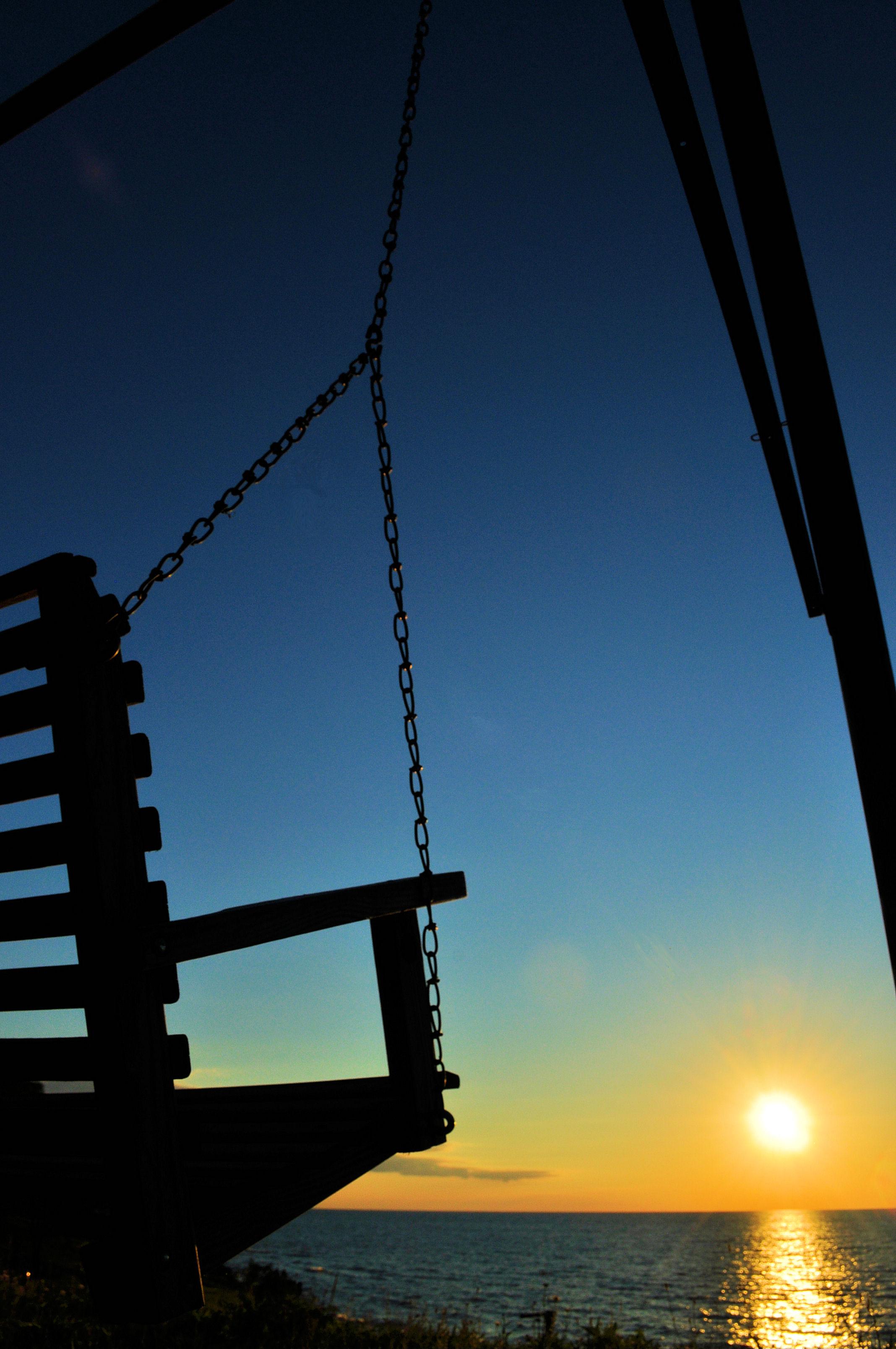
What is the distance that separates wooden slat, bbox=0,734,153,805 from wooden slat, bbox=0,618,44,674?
202mm

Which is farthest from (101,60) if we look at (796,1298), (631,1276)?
(631,1276)

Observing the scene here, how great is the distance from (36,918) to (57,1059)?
299 mm

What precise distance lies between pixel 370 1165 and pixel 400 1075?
24 cm

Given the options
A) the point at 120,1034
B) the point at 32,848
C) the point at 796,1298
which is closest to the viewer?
the point at 120,1034

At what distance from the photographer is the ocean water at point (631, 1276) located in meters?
39.2

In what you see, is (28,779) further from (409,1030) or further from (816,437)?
(816,437)

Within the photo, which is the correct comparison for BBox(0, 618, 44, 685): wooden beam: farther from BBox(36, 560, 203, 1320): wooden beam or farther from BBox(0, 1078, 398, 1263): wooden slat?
BBox(0, 1078, 398, 1263): wooden slat

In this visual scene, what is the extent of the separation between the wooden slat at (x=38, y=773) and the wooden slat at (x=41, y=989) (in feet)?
1.20

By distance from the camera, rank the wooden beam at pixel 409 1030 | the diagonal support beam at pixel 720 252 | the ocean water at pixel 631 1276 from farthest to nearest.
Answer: the ocean water at pixel 631 1276, the diagonal support beam at pixel 720 252, the wooden beam at pixel 409 1030

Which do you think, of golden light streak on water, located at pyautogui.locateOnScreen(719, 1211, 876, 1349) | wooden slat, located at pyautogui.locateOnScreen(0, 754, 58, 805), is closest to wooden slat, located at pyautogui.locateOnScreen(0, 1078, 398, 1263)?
wooden slat, located at pyautogui.locateOnScreen(0, 754, 58, 805)

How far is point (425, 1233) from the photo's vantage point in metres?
162

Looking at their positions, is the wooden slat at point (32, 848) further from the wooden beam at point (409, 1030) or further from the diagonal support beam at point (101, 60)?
the diagonal support beam at point (101, 60)

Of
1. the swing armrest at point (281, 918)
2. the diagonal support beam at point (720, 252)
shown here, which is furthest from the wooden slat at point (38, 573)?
the diagonal support beam at point (720, 252)

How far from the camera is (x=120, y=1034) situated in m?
1.73
